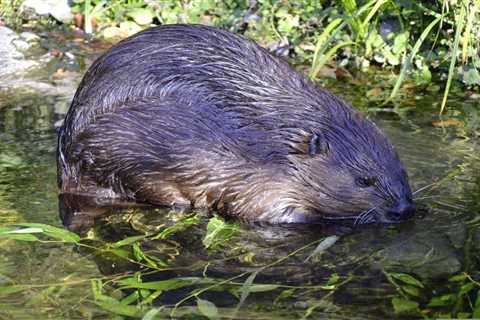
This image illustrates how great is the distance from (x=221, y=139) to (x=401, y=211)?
91cm

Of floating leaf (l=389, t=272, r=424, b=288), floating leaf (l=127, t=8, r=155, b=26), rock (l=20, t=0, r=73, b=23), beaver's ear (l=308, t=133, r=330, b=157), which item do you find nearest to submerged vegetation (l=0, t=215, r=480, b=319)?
floating leaf (l=389, t=272, r=424, b=288)

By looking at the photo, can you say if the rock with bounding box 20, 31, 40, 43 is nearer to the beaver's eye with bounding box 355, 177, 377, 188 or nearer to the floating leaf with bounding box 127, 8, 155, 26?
the floating leaf with bounding box 127, 8, 155, 26

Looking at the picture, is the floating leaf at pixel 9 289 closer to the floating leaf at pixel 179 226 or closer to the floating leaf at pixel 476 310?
the floating leaf at pixel 179 226

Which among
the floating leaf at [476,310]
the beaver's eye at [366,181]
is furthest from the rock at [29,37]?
the floating leaf at [476,310]

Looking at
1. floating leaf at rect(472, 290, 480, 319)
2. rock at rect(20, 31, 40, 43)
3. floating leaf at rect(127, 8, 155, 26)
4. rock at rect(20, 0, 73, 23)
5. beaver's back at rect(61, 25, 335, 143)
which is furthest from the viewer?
rock at rect(20, 0, 73, 23)

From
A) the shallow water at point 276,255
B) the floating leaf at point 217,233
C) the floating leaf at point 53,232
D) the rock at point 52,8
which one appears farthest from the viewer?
the rock at point 52,8

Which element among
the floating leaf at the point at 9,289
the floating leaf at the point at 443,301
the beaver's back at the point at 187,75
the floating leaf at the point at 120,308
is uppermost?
the beaver's back at the point at 187,75

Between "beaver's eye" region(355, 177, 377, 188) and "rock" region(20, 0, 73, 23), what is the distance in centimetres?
458

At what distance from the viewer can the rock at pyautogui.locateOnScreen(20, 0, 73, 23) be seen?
27.0 ft

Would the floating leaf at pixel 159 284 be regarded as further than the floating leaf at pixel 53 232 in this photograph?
No

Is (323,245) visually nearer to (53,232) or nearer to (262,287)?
(262,287)

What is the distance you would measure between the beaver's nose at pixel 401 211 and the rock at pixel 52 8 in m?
4.75

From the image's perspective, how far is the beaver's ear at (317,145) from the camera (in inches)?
172

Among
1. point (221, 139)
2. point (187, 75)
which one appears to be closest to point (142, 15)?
point (187, 75)
